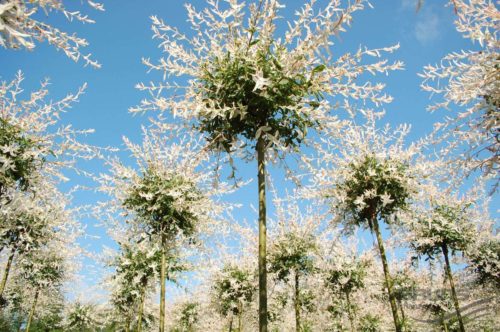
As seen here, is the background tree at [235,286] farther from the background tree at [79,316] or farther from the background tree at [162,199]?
the background tree at [79,316]

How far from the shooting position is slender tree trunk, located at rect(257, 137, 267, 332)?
4168mm

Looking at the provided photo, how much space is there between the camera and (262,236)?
15.4ft

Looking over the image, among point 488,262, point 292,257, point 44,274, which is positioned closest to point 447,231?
point 292,257

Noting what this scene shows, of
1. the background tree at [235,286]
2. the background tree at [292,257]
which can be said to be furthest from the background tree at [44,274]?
the background tree at [292,257]

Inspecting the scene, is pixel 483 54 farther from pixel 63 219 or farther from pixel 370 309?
pixel 370 309

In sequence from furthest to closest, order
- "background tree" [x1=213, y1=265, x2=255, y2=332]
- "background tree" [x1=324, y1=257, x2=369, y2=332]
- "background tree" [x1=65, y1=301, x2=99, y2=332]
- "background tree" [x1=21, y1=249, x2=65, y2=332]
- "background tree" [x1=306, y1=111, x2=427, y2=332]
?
"background tree" [x1=65, y1=301, x2=99, y2=332]
"background tree" [x1=213, y1=265, x2=255, y2=332]
"background tree" [x1=21, y1=249, x2=65, y2=332]
"background tree" [x1=324, y1=257, x2=369, y2=332]
"background tree" [x1=306, y1=111, x2=427, y2=332]

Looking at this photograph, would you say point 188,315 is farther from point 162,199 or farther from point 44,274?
point 162,199

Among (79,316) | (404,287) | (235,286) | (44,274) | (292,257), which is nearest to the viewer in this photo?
(292,257)

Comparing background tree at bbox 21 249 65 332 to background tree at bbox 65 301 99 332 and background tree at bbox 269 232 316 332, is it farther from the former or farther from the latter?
background tree at bbox 65 301 99 332

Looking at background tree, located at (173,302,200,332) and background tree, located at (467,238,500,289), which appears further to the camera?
background tree, located at (173,302,200,332)

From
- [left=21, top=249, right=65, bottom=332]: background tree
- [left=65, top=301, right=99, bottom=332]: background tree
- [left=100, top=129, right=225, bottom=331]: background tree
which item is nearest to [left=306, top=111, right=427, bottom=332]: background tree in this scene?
[left=100, top=129, right=225, bottom=331]: background tree

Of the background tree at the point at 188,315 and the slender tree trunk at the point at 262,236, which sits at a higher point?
the background tree at the point at 188,315

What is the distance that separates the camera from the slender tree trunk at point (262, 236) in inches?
164

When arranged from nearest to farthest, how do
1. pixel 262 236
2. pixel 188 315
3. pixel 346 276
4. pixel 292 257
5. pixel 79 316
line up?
1. pixel 262 236
2. pixel 292 257
3. pixel 346 276
4. pixel 188 315
5. pixel 79 316
